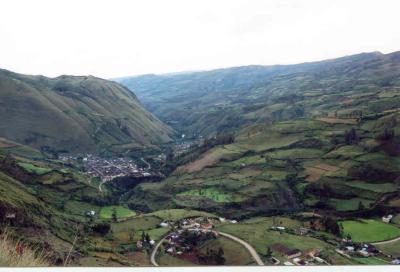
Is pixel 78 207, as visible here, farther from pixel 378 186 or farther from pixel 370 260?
pixel 370 260

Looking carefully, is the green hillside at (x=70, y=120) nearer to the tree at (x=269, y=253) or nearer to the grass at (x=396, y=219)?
the grass at (x=396, y=219)

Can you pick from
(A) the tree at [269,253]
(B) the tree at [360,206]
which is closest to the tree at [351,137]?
(B) the tree at [360,206]

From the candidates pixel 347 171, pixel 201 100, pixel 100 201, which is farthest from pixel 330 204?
pixel 201 100

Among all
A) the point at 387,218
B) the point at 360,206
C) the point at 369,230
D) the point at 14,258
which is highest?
the point at 14,258

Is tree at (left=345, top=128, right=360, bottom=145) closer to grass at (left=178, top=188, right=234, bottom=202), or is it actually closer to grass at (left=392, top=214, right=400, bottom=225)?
grass at (left=178, top=188, right=234, bottom=202)

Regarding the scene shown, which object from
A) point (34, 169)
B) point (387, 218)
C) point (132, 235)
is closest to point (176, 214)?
point (132, 235)
